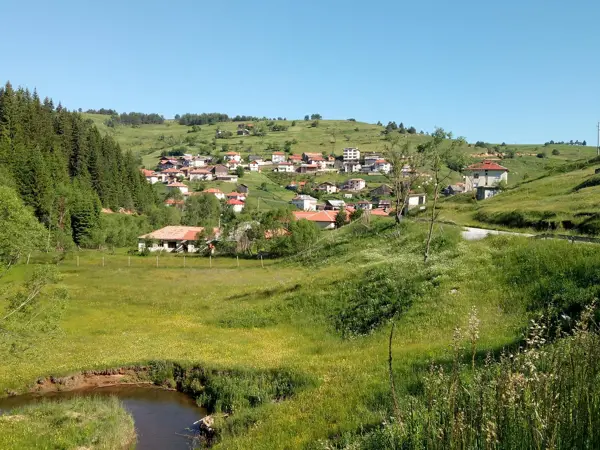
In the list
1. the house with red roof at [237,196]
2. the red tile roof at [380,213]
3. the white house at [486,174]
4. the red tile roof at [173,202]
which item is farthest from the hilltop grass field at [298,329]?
the house with red roof at [237,196]

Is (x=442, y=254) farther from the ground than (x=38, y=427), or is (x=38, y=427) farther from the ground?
(x=442, y=254)

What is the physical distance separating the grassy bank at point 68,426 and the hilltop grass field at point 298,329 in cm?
426

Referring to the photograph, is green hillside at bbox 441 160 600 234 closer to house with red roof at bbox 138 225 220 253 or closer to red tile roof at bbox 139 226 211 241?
house with red roof at bbox 138 225 220 253

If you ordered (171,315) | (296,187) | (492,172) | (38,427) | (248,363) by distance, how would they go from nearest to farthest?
1. (38,427)
2. (248,363)
3. (171,315)
4. (492,172)
5. (296,187)

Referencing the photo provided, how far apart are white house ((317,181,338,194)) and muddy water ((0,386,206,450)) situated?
527 feet

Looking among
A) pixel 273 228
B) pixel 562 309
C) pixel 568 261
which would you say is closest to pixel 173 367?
pixel 562 309

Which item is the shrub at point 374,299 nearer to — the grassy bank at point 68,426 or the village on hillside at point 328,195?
the grassy bank at point 68,426

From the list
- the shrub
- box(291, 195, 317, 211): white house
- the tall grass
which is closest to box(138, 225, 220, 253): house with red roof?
box(291, 195, 317, 211): white house

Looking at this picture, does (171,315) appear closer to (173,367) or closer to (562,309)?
(173,367)

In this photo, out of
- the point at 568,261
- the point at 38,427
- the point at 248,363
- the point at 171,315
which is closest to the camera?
the point at 38,427

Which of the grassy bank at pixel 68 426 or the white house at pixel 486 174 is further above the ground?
the white house at pixel 486 174

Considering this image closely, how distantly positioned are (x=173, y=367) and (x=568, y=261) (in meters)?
21.5

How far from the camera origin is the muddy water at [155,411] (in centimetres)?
1778

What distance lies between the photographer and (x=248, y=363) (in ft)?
74.6
